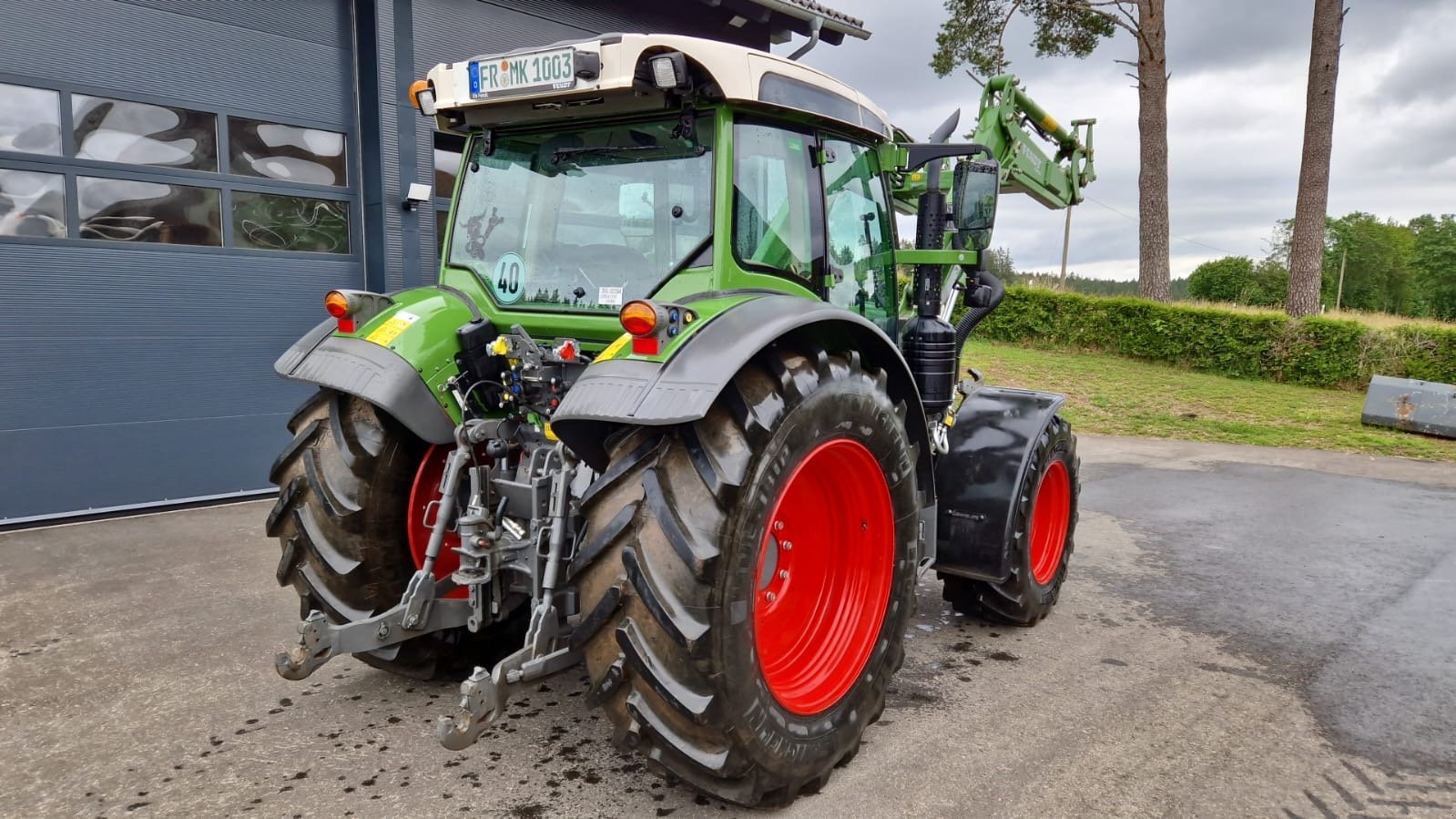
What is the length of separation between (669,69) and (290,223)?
5.17 meters

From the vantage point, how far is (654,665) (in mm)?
2291

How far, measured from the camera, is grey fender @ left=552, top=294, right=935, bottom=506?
225 cm

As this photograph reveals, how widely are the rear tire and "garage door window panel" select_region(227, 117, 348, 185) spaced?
5584 mm

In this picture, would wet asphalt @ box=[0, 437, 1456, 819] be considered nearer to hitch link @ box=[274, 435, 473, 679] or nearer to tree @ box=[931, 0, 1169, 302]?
hitch link @ box=[274, 435, 473, 679]

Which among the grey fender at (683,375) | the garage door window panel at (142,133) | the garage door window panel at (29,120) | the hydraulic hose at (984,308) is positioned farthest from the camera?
the garage door window panel at (142,133)

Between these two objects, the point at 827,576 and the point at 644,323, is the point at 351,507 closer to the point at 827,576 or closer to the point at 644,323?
the point at 644,323

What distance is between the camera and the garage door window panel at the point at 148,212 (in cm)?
582

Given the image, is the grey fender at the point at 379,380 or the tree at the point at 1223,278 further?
the tree at the point at 1223,278

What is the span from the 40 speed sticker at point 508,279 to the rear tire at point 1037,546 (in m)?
2.25

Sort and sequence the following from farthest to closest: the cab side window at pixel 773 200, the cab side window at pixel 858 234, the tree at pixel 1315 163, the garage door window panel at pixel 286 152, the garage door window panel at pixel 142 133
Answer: the tree at pixel 1315 163, the garage door window panel at pixel 286 152, the garage door window panel at pixel 142 133, the cab side window at pixel 858 234, the cab side window at pixel 773 200

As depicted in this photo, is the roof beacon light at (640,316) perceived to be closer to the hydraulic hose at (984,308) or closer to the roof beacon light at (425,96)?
the roof beacon light at (425,96)

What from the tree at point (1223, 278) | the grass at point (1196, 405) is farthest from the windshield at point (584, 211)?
the tree at point (1223, 278)

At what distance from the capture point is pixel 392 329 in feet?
10.0

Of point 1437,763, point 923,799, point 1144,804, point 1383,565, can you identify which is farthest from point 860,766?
point 1383,565
